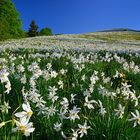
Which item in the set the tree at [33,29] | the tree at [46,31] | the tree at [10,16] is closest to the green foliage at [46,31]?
the tree at [46,31]

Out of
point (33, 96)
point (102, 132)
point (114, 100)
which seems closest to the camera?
point (102, 132)

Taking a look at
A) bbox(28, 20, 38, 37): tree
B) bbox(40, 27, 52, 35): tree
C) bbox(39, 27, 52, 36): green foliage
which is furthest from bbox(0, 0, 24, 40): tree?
bbox(40, 27, 52, 35): tree

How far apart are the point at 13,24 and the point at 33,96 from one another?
244ft

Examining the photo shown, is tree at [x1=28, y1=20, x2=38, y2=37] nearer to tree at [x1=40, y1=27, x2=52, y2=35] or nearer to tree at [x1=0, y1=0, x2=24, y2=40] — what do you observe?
tree at [x1=0, y1=0, x2=24, y2=40]

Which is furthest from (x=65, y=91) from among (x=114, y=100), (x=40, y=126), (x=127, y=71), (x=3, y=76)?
(x=127, y=71)

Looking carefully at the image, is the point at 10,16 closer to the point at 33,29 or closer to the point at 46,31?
the point at 33,29

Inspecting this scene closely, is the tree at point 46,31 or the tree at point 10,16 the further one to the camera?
the tree at point 46,31

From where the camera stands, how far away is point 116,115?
4.66 m

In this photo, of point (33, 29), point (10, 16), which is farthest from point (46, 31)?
point (10, 16)

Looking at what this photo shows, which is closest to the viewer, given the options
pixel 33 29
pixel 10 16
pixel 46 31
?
pixel 10 16

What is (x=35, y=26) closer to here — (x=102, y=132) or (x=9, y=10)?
(x=9, y=10)

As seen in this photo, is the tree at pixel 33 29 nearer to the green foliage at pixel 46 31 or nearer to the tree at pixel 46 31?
the green foliage at pixel 46 31

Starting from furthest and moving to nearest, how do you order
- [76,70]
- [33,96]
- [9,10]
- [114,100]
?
[9,10]
[76,70]
[114,100]
[33,96]

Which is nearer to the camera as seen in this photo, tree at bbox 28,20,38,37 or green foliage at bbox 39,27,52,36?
tree at bbox 28,20,38,37
